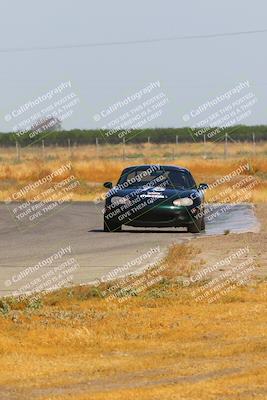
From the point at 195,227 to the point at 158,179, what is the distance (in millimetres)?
1447

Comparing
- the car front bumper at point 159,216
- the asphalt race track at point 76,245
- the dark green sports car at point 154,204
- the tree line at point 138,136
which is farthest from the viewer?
the tree line at point 138,136

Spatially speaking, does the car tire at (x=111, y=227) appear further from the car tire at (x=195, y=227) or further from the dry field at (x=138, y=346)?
the dry field at (x=138, y=346)

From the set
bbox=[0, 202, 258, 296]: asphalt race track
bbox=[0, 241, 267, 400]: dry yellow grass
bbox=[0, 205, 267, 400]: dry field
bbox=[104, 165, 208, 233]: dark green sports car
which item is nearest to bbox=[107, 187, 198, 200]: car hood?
bbox=[104, 165, 208, 233]: dark green sports car

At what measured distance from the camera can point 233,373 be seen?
33.2 ft

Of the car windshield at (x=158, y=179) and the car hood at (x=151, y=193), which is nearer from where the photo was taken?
the car hood at (x=151, y=193)

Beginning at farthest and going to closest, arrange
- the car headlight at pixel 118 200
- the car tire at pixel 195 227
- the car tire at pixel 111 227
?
1. the car tire at pixel 111 227
2. the car tire at pixel 195 227
3. the car headlight at pixel 118 200

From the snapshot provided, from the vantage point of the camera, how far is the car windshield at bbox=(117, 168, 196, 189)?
1138 inches

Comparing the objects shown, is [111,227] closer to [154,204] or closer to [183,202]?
[154,204]

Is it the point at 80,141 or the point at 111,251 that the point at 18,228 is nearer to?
the point at 111,251

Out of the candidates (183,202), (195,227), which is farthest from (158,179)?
(195,227)

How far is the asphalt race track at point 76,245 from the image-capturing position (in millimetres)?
18766

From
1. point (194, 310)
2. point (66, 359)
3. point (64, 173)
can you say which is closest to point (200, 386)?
point (66, 359)
